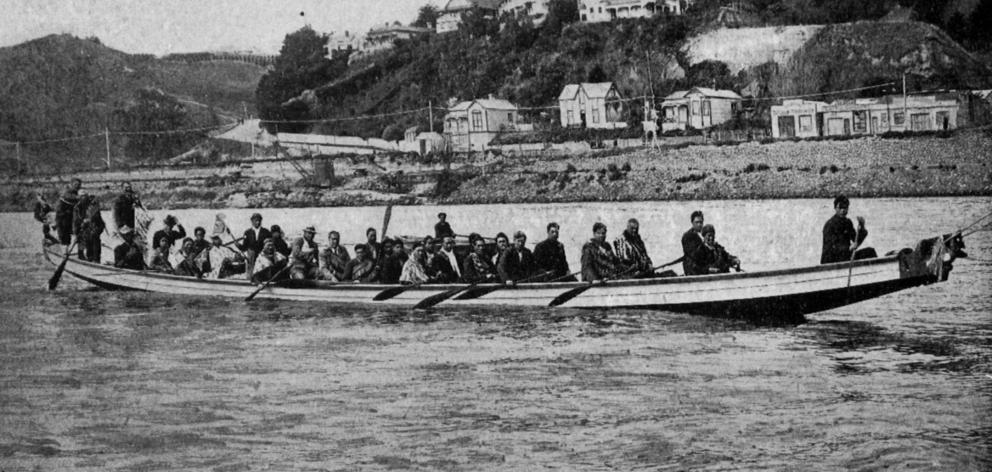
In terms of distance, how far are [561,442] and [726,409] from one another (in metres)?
1.40

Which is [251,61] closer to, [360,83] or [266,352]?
[266,352]

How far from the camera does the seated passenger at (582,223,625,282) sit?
35.7 feet

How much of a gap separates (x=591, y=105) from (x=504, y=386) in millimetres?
17318

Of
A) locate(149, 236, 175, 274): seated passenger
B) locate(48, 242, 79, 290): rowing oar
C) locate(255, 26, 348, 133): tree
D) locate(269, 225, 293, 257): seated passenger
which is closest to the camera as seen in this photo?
locate(269, 225, 293, 257): seated passenger

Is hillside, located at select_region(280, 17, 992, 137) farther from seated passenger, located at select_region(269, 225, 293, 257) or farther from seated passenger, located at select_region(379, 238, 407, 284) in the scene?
seated passenger, located at select_region(269, 225, 293, 257)

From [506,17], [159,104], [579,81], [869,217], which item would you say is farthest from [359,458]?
[506,17]

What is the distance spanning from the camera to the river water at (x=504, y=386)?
6895mm

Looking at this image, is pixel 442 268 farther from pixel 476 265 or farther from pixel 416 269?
pixel 476 265

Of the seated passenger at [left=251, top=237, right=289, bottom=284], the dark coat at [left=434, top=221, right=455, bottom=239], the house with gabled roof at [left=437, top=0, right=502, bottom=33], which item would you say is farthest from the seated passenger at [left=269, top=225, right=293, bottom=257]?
the house with gabled roof at [left=437, top=0, right=502, bottom=33]

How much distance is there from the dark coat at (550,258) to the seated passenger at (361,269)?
200 centimetres

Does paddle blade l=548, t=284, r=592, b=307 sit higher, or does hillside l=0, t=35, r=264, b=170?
hillside l=0, t=35, r=264, b=170

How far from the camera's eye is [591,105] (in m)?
25.3

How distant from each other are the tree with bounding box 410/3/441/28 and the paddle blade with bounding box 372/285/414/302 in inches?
476

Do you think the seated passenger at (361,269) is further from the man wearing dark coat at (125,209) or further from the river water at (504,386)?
the man wearing dark coat at (125,209)
